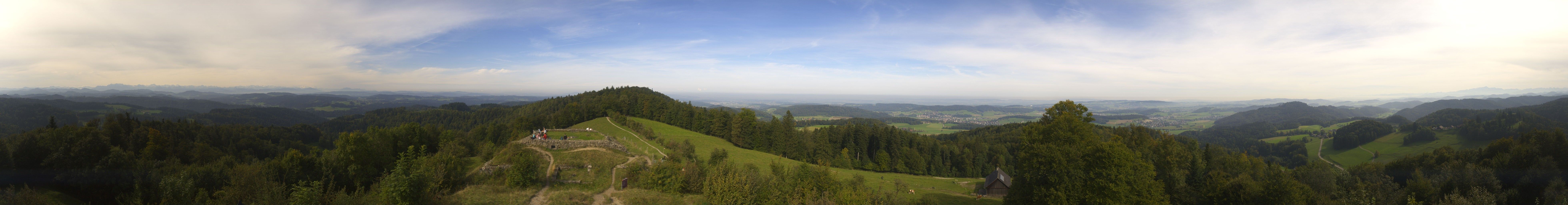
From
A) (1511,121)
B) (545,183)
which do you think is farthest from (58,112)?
(1511,121)

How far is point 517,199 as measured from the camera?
2027cm

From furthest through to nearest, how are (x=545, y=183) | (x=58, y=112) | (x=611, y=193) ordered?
(x=58, y=112) < (x=545, y=183) < (x=611, y=193)

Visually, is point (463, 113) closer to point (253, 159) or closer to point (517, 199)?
point (253, 159)

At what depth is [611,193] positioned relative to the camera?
22172 mm

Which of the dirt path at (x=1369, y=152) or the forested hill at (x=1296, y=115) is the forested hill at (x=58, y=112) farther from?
the forested hill at (x=1296, y=115)

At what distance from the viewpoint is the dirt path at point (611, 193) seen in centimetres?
2052

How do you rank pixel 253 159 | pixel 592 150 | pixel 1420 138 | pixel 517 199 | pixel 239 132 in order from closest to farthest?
pixel 517 199, pixel 592 150, pixel 253 159, pixel 239 132, pixel 1420 138

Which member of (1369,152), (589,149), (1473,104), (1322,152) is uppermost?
(1473,104)

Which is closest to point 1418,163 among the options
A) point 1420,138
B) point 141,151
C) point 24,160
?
point 1420,138

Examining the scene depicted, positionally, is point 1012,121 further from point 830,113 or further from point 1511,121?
point 1511,121

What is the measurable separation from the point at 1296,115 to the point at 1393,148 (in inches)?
4266

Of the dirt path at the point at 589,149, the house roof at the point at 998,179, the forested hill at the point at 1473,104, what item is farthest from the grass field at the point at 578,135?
the forested hill at the point at 1473,104

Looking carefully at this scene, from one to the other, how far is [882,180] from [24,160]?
1941 inches

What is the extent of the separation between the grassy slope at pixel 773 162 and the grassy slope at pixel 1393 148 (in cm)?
6277
